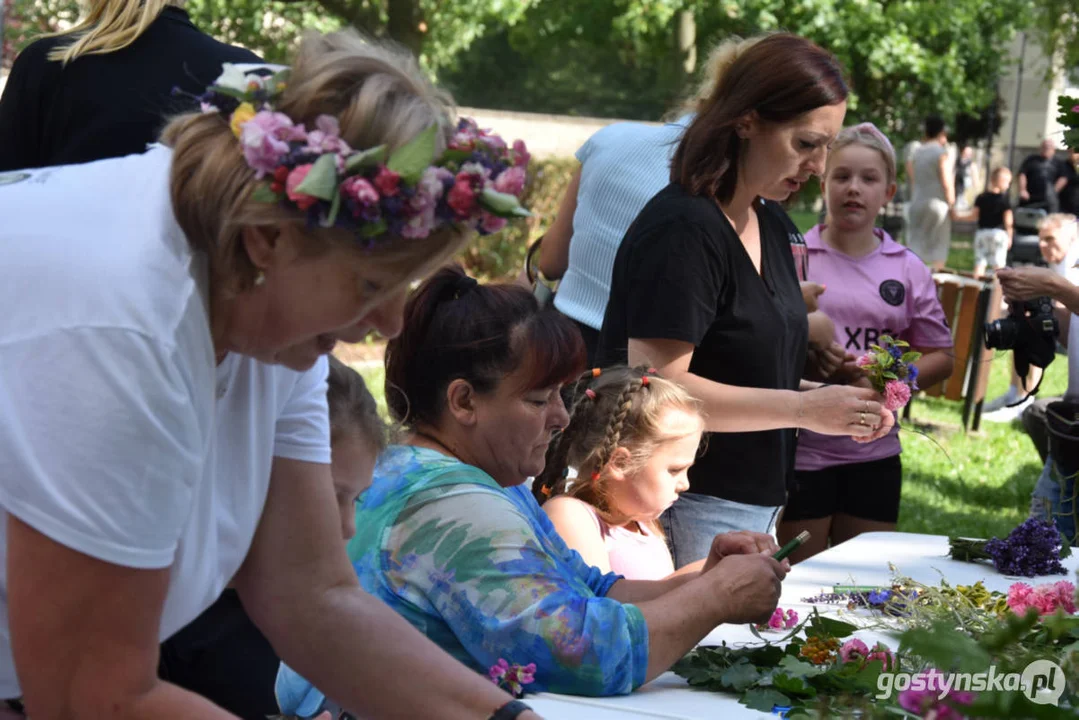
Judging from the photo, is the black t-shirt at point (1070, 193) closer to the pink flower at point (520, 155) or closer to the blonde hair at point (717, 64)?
the blonde hair at point (717, 64)

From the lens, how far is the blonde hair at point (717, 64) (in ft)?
9.87

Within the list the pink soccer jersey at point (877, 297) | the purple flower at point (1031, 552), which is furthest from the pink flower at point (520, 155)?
the pink soccer jersey at point (877, 297)

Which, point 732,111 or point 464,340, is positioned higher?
point 732,111

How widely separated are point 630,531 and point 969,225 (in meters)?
30.2

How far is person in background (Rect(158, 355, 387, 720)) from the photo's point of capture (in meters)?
2.10

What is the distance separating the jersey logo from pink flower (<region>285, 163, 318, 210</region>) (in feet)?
11.3

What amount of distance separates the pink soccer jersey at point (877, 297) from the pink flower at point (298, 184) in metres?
3.27

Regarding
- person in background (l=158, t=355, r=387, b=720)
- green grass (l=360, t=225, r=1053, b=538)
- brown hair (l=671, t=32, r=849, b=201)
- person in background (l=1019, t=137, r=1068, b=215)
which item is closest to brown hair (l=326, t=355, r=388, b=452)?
person in background (l=158, t=355, r=387, b=720)

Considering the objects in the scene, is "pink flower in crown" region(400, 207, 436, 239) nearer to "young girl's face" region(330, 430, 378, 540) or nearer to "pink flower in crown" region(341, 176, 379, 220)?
"pink flower in crown" region(341, 176, 379, 220)

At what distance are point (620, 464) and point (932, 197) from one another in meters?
11.3

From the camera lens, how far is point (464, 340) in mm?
2357

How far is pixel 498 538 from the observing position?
2066mm

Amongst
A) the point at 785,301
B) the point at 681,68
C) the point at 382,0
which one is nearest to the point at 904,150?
the point at 681,68

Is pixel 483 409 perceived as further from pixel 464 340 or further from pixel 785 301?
pixel 785 301
